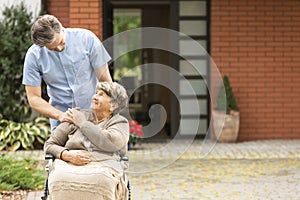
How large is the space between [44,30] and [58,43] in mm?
215

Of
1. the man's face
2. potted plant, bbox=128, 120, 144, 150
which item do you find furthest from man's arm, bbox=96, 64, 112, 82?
potted plant, bbox=128, 120, 144, 150

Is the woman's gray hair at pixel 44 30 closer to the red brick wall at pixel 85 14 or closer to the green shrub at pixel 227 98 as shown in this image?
the red brick wall at pixel 85 14

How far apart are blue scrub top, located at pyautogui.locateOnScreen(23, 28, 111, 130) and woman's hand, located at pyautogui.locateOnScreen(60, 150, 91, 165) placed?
0.49 metres

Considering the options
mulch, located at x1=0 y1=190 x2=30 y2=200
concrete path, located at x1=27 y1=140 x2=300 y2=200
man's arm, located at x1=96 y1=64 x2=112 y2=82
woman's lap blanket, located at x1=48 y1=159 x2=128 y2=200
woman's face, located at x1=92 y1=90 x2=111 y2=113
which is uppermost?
man's arm, located at x1=96 y1=64 x2=112 y2=82

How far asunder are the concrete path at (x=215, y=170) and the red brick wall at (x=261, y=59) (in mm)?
437

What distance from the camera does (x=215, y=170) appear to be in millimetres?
Answer: 8242

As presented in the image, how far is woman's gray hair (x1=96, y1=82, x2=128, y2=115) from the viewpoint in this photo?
4.54 m

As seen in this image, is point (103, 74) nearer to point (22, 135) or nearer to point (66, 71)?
point (66, 71)

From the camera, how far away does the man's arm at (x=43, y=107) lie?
15.5 ft

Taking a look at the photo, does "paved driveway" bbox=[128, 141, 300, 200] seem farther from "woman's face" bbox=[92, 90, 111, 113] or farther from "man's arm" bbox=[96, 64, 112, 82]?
"woman's face" bbox=[92, 90, 111, 113]

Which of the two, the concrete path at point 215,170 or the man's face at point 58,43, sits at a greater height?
the man's face at point 58,43

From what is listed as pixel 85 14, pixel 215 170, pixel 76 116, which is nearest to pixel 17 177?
pixel 215 170

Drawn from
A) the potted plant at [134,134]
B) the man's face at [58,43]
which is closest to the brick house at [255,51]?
the potted plant at [134,134]

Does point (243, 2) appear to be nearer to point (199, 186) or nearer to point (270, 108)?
point (270, 108)
